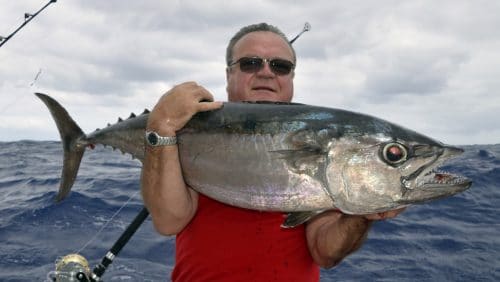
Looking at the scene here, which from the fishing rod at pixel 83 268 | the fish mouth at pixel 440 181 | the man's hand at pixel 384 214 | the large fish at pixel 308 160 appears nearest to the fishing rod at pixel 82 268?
the fishing rod at pixel 83 268

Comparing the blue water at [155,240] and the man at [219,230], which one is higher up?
the man at [219,230]

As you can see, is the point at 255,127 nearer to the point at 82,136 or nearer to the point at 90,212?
the point at 82,136

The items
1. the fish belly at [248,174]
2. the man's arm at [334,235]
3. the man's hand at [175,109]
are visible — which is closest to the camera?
the fish belly at [248,174]

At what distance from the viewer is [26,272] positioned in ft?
19.0

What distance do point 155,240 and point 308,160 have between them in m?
5.54

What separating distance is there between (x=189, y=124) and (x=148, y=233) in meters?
5.40

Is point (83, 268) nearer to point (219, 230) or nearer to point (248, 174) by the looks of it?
point (219, 230)

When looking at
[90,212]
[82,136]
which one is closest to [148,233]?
[90,212]

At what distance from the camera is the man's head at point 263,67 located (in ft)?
11.4

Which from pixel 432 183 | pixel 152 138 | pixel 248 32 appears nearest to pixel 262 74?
pixel 248 32

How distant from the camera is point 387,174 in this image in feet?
7.43

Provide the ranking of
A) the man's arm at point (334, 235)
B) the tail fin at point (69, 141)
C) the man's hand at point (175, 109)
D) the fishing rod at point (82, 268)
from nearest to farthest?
the man's hand at point (175, 109), the man's arm at point (334, 235), the tail fin at point (69, 141), the fishing rod at point (82, 268)

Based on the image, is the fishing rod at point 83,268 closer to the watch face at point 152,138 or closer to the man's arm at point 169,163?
the man's arm at point 169,163

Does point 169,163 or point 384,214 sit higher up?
point 169,163
